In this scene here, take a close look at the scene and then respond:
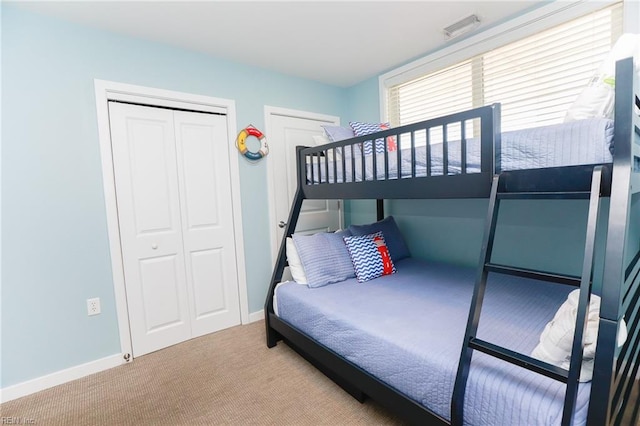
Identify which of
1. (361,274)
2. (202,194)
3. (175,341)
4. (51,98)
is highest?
(51,98)

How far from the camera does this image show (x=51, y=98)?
196 cm

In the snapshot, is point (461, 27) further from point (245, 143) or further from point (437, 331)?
point (437, 331)

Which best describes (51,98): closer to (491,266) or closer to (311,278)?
(311,278)

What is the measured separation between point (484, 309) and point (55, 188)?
2.72m

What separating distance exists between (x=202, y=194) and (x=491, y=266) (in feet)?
7.32

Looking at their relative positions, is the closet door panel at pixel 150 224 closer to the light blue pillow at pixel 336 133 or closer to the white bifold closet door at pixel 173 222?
the white bifold closet door at pixel 173 222

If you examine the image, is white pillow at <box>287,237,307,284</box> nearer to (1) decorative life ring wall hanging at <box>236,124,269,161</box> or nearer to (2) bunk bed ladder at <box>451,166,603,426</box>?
(1) decorative life ring wall hanging at <box>236,124,269,161</box>

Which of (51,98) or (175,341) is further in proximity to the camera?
(175,341)

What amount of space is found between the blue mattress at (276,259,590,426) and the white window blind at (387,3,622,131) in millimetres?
1256

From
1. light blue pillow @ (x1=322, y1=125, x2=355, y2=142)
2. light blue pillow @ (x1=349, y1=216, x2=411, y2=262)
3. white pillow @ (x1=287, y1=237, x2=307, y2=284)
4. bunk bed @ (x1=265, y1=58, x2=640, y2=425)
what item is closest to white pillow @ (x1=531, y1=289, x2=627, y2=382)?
bunk bed @ (x1=265, y1=58, x2=640, y2=425)

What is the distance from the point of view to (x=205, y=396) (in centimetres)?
186

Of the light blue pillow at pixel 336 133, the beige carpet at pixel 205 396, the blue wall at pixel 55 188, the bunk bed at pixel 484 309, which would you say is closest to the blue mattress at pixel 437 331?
the bunk bed at pixel 484 309

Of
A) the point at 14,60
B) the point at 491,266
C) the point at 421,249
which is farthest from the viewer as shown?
the point at 421,249

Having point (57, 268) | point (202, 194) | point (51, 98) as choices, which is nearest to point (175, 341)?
point (57, 268)
